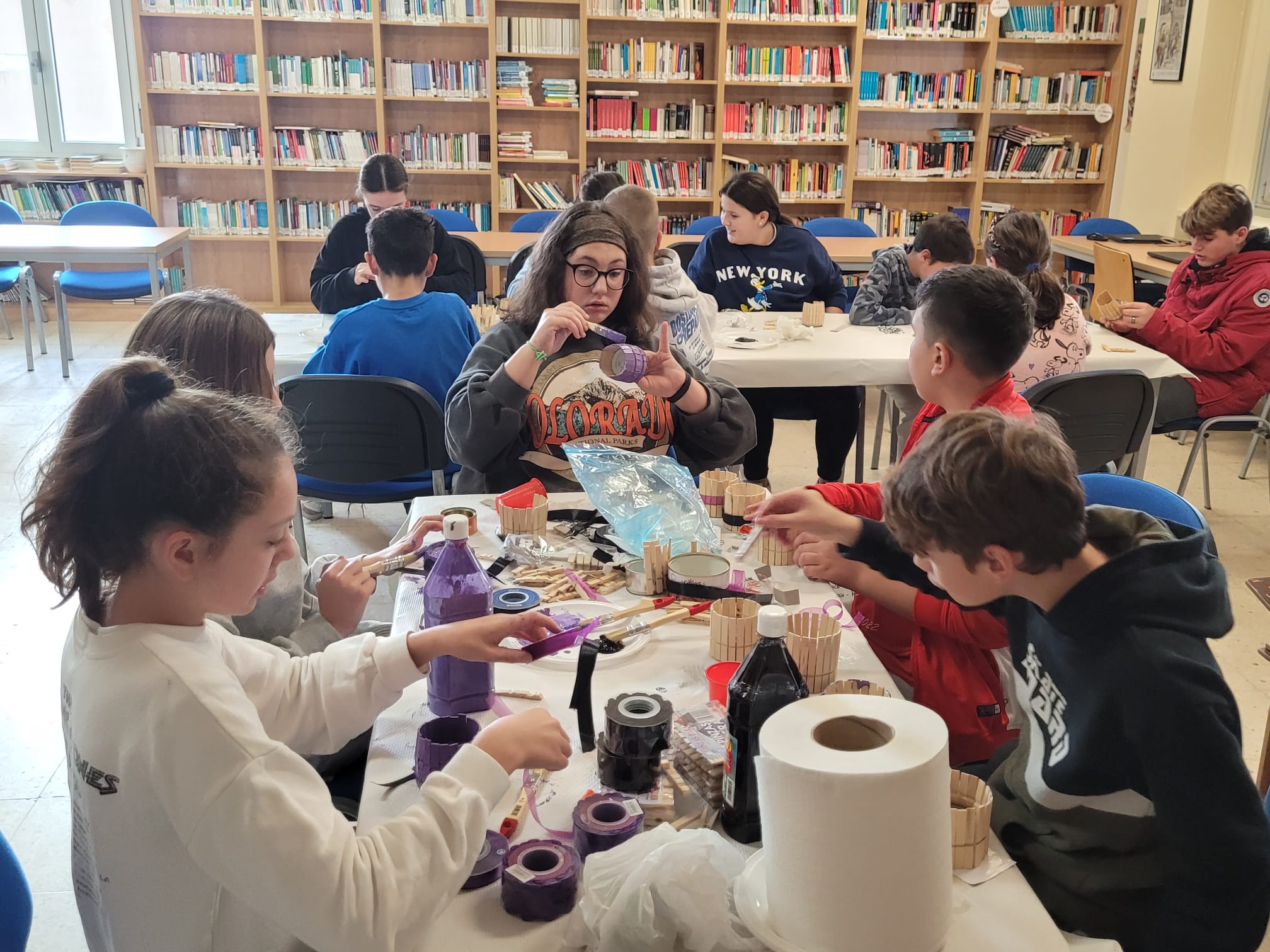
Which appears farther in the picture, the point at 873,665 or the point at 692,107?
the point at 692,107

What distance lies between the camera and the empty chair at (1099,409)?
2.86 meters

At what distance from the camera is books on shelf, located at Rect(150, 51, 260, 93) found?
21.4 feet

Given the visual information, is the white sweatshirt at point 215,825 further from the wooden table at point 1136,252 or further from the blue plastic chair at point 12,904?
the wooden table at point 1136,252

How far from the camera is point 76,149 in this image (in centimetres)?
713

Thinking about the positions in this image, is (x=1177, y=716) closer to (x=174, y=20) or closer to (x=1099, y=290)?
(x=1099, y=290)

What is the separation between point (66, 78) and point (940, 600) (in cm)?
747

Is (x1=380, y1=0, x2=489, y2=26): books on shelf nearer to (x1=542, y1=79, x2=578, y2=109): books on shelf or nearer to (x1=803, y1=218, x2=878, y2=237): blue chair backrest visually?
(x1=542, y1=79, x2=578, y2=109): books on shelf

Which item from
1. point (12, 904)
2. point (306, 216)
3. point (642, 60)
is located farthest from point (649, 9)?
point (12, 904)

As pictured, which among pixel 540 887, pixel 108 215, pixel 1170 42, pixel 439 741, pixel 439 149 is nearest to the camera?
pixel 540 887

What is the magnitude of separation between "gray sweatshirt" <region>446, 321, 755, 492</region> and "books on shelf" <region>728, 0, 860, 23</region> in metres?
5.00

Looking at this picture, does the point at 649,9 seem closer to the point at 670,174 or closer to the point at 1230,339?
the point at 670,174

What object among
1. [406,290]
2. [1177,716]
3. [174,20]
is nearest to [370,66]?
[174,20]

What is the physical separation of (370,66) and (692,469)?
5230mm

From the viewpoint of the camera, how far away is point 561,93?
6.78 m
